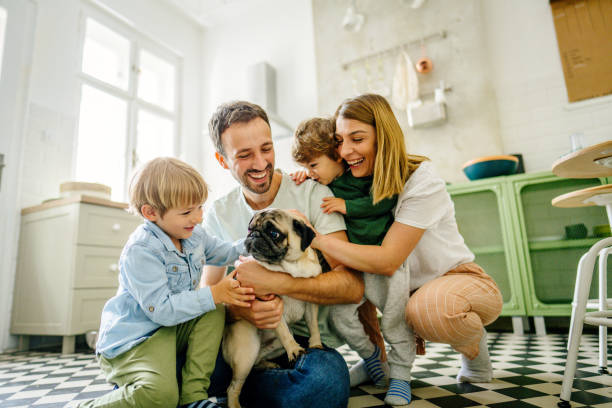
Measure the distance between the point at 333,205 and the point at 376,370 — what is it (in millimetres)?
709

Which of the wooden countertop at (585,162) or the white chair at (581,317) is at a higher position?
the wooden countertop at (585,162)

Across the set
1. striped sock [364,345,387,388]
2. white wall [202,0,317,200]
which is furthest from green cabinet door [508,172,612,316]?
white wall [202,0,317,200]

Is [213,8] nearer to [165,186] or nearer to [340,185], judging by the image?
[340,185]

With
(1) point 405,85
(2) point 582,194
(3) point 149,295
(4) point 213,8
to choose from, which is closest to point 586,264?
(2) point 582,194

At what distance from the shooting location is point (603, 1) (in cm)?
322

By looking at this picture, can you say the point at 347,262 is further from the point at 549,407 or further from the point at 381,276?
the point at 549,407

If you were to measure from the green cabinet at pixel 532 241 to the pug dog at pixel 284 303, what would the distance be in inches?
86.3

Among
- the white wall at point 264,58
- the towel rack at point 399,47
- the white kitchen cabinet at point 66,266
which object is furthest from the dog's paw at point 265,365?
the towel rack at point 399,47

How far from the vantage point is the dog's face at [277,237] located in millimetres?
1302

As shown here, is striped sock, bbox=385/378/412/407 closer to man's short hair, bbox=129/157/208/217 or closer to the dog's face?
the dog's face

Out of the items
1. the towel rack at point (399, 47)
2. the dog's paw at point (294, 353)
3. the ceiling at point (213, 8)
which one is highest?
the ceiling at point (213, 8)

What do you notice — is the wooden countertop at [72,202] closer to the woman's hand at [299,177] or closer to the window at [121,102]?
the window at [121,102]

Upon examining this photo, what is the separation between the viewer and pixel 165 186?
129cm

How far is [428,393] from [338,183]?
2.99ft
